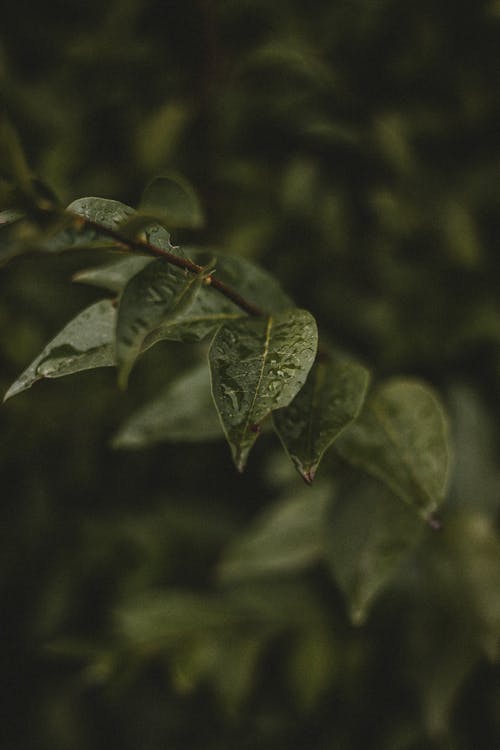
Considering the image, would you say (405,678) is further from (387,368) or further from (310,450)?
(310,450)

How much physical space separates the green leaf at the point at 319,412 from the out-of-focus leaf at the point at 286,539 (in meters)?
0.50

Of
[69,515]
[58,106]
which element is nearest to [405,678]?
[69,515]

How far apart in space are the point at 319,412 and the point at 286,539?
23.6 inches

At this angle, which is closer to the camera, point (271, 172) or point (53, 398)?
point (53, 398)

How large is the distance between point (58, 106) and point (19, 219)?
43.7 inches

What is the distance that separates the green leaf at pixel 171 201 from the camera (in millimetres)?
609

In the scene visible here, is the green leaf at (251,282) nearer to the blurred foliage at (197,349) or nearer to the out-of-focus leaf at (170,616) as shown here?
the blurred foliage at (197,349)

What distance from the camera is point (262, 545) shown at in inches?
46.4

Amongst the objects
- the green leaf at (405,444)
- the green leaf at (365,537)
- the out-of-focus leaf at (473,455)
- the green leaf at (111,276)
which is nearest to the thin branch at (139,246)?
the green leaf at (111,276)

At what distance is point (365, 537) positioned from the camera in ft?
2.81

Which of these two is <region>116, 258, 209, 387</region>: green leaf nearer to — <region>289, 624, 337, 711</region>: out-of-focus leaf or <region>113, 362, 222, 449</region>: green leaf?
<region>113, 362, 222, 449</region>: green leaf

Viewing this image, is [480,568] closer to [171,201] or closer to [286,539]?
[286,539]

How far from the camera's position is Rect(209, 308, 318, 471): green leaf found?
0.50 meters

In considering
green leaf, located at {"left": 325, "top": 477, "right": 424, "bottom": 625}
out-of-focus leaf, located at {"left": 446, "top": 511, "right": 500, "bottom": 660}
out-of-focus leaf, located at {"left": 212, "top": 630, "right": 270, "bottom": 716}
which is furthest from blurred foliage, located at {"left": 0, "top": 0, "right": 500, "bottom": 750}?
green leaf, located at {"left": 325, "top": 477, "right": 424, "bottom": 625}
